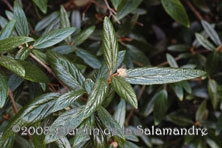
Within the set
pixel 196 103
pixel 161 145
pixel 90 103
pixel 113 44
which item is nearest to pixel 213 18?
pixel 196 103

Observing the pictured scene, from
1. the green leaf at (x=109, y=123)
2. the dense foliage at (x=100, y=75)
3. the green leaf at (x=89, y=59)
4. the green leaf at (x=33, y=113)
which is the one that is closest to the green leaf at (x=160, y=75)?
the dense foliage at (x=100, y=75)

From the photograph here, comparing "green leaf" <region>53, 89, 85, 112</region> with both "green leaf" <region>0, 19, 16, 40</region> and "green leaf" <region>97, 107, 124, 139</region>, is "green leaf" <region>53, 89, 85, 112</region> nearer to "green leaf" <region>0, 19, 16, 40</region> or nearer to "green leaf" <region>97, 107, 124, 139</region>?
"green leaf" <region>97, 107, 124, 139</region>

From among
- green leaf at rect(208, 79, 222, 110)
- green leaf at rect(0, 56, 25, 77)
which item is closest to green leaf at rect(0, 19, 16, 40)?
green leaf at rect(0, 56, 25, 77)

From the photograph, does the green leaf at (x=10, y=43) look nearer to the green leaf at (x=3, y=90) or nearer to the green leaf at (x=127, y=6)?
the green leaf at (x=3, y=90)

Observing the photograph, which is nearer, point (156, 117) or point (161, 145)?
point (156, 117)

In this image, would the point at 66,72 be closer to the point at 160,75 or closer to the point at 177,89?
the point at 160,75

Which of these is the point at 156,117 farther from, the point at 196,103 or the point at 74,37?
the point at 74,37
